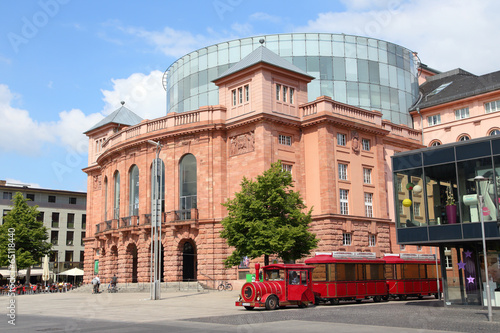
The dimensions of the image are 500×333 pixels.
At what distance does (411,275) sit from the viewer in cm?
3550

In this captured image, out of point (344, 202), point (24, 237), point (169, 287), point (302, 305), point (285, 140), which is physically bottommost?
point (302, 305)

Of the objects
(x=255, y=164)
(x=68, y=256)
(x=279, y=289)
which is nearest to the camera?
(x=279, y=289)

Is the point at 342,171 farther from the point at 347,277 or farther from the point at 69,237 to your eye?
the point at 69,237

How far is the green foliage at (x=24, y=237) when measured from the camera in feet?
195

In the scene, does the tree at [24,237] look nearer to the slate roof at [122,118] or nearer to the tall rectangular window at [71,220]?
the slate roof at [122,118]

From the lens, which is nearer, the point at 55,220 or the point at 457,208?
the point at 457,208

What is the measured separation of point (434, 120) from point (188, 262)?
31837mm

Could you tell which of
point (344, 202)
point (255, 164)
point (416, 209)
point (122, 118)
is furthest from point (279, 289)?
point (122, 118)

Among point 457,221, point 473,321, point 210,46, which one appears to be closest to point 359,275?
point 457,221

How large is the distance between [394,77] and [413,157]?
37889 mm

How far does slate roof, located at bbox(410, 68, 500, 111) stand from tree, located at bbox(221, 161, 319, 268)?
30.3 metres

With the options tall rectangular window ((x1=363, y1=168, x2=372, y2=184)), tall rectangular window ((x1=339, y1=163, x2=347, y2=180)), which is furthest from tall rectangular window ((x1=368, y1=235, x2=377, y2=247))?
tall rectangular window ((x1=339, y1=163, x2=347, y2=180))

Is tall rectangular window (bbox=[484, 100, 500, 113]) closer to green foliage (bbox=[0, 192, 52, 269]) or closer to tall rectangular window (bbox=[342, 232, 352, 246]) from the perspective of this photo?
tall rectangular window (bbox=[342, 232, 352, 246])

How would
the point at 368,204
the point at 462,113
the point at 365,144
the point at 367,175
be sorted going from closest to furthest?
the point at 368,204, the point at 367,175, the point at 365,144, the point at 462,113
